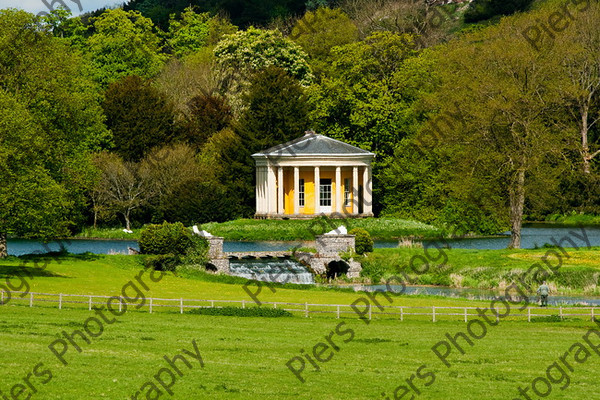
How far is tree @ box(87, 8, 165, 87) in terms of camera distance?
122 metres

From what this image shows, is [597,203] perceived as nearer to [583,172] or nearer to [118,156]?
[583,172]

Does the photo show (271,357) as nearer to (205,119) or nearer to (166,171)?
(166,171)

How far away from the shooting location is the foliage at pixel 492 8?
155m

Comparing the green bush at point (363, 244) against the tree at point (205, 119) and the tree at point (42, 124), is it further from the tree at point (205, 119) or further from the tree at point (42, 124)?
the tree at point (205, 119)

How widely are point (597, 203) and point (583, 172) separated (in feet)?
30.5

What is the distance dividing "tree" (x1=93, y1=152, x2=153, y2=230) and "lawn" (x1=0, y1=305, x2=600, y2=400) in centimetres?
4661

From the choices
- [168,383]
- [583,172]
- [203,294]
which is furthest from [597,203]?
[168,383]

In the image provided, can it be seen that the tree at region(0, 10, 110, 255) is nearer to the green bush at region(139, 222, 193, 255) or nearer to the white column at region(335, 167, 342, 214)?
the green bush at region(139, 222, 193, 255)

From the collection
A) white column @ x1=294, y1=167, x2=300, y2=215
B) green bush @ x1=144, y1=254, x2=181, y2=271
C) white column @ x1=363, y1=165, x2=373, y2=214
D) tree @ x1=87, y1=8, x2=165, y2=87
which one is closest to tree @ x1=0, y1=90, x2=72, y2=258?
green bush @ x1=144, y1=254, x2=181, y2=271

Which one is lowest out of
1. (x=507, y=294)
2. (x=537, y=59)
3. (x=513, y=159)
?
(x=507, y=294)

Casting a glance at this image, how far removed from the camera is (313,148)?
9300 centimetres

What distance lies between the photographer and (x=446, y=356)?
37.7m

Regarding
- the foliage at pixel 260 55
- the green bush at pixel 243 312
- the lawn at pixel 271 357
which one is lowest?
the green bush at pixel 243 312

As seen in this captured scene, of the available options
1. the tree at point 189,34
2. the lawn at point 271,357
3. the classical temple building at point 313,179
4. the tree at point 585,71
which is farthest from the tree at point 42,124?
the tree at point 189,34
